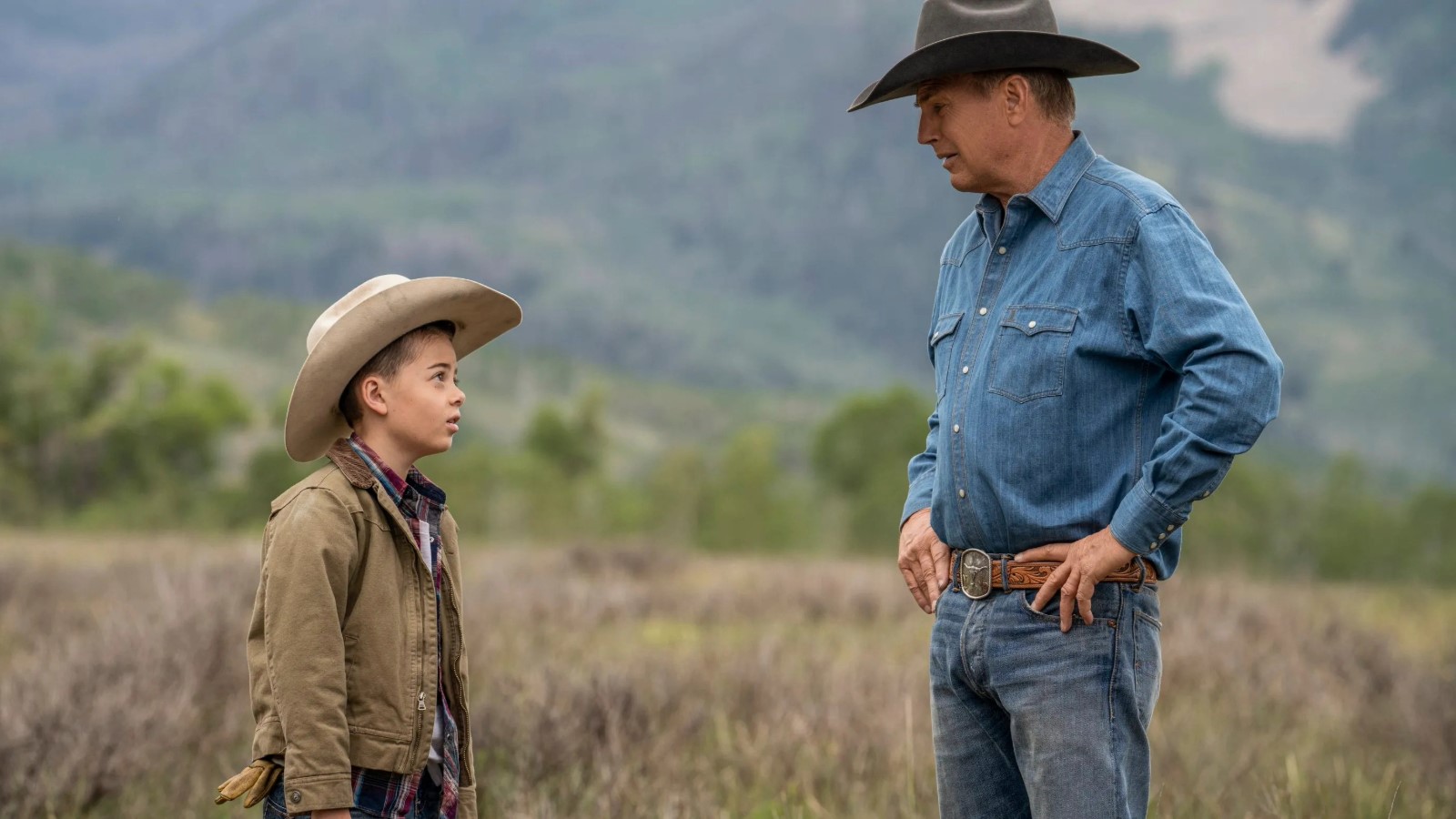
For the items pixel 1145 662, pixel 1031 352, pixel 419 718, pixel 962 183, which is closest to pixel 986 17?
pixel 962 183

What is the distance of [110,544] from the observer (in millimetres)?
15180

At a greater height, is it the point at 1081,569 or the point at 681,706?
the point at 1081,569

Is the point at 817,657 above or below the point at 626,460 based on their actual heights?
above

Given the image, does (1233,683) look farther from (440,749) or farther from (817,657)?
(440,749)

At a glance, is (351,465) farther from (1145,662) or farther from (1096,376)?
(1145,662)

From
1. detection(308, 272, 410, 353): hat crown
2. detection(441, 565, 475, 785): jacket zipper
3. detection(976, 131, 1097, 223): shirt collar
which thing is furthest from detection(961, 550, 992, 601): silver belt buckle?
detection(308, 272, 410, 353): hat crown

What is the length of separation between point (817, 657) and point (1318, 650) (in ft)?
11.8

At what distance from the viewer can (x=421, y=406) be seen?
285 cm

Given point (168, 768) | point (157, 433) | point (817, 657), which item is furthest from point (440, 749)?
point (157, 433)

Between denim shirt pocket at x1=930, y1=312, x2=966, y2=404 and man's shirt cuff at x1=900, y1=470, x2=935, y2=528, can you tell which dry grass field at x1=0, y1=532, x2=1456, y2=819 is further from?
denim shirt pocket at x1=930, y1=312, x2=966, y2=404

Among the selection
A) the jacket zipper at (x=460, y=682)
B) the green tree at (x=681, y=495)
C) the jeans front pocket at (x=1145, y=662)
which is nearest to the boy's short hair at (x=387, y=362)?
the jacket zipper at (x=460, y=682)

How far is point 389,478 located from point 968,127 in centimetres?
141

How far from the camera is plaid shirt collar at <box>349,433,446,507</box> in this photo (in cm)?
281

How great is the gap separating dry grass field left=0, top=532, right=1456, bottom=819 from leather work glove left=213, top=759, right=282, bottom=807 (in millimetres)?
1669
